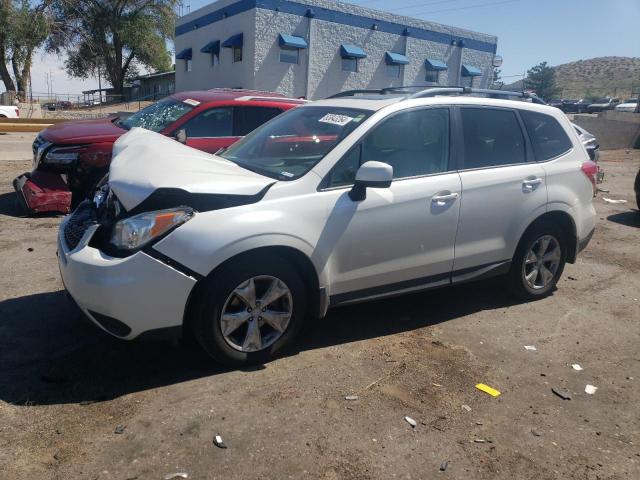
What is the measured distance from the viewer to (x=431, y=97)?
453cm

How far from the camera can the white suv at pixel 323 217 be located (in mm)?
3330

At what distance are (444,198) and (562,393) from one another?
1.56m

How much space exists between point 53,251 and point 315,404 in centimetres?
395

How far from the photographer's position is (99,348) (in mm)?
3922

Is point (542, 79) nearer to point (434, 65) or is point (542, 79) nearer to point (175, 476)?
point (434, 65)

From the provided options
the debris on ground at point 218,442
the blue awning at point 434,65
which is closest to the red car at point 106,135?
the debris on ground at point 218,442

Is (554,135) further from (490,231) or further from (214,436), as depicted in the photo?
(214,436)

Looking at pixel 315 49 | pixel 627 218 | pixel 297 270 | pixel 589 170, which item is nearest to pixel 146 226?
pixel 297 270

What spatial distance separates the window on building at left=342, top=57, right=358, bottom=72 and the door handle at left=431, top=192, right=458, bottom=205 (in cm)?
2649

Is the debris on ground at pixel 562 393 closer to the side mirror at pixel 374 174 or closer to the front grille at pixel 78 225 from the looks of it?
the side mirror at pixel 374 174

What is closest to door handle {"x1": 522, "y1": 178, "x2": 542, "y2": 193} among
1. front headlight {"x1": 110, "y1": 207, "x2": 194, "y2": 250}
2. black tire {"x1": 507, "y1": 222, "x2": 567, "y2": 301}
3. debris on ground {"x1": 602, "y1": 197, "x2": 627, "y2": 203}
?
black tire {"x1": 507, "y1": 222, "x2": 567, "y2": 301}

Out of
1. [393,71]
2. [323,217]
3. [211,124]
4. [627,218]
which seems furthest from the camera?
[393,71]

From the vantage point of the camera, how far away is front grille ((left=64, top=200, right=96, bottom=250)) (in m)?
3.71

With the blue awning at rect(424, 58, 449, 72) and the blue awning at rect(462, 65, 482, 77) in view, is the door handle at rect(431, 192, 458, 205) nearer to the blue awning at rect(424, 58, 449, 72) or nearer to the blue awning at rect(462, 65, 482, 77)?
the blue awning at rect(424, 58, 449, 72)
